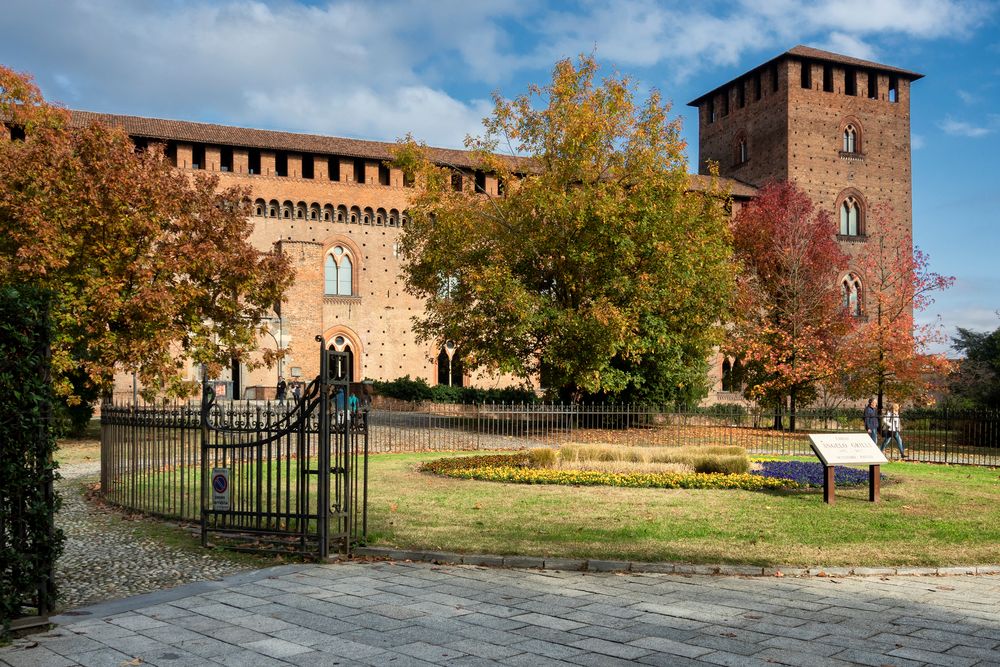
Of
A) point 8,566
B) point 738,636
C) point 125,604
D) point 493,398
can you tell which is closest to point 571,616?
point 738,636

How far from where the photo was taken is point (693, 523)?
9.48 meters

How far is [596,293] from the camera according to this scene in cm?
2288

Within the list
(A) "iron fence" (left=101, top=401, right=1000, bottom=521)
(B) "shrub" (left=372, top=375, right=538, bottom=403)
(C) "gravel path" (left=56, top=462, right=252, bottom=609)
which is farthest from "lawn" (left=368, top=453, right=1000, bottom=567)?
(B) "shrub" (left=372, top=375, right=538, bottom=403)

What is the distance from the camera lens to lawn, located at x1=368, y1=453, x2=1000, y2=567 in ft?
25.8

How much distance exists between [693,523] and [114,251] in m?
14.0

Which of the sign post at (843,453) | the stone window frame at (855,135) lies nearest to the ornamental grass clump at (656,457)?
the sign post at (843,453)

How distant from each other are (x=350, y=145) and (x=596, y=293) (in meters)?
21.4

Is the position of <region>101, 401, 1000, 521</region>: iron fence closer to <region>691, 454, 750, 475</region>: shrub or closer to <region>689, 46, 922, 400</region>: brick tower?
<region>691, 454, 750, 475</region>: shrub

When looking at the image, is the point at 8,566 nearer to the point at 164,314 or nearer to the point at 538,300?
the point at 164,314

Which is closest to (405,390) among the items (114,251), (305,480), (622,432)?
(622,432)

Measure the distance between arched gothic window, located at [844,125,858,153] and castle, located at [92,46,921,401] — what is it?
0.26ft

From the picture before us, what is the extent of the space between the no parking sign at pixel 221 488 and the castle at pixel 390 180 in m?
24.7

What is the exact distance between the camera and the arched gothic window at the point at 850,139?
155ft

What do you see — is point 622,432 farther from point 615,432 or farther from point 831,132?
point 831,132
